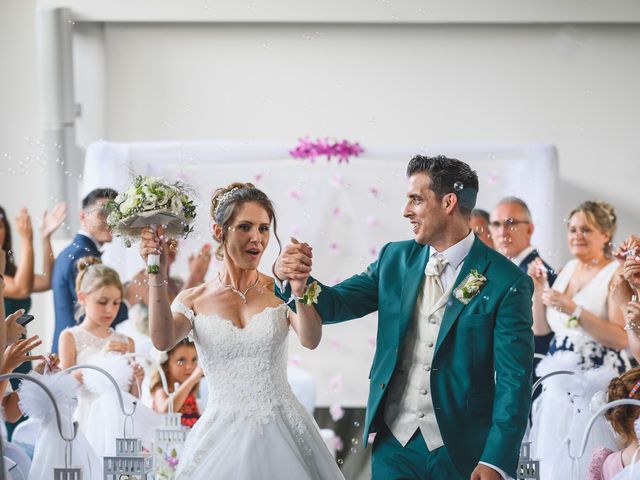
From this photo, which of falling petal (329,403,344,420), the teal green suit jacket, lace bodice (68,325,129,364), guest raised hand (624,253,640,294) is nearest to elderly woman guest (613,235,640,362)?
guest raised hand (624,253,640,294)

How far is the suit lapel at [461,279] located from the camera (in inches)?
128

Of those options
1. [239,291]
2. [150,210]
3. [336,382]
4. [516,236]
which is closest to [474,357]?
[239,291]

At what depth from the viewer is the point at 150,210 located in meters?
3.57

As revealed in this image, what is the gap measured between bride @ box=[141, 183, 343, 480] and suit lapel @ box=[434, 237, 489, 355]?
0.48 m

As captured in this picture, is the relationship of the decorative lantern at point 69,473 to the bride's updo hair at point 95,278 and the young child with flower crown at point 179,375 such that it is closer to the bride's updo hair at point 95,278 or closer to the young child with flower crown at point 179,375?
the young child with flower crown at point 179,375

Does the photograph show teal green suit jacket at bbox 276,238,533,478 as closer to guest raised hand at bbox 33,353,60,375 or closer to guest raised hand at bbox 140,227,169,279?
guest raised hand at bbox 140,227,169,279

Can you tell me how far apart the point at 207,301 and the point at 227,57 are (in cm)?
517

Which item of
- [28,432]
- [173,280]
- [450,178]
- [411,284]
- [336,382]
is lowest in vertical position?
[336,382]

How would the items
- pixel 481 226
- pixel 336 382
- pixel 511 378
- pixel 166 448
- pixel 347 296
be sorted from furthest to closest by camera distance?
pixel 336 382 → pixel 481 226 → pixel 166 448 → pixel 347 296 → pixel 511 378

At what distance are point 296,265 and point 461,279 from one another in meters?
0.56

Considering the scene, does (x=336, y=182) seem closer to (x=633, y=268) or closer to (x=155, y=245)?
(x=633, y=268)

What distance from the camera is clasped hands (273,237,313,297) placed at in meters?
3.20

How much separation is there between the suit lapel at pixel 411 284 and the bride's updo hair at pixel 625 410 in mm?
1132

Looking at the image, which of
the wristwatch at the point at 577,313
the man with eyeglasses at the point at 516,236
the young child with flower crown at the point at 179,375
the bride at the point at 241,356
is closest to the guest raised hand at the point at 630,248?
the wristwatch at the point at 577,313
